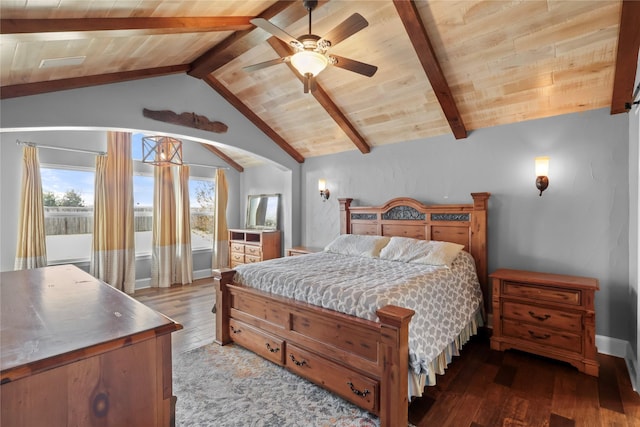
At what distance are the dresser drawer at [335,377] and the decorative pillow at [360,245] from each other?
1.66 metres

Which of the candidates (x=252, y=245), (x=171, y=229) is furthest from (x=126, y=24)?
(x=252, y=245)

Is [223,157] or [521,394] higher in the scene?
[223,157]

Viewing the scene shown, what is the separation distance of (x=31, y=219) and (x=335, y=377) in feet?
15.2

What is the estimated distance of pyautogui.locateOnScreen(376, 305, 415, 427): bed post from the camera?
6.13 ft

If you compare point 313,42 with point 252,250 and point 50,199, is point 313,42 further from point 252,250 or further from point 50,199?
point 50,199

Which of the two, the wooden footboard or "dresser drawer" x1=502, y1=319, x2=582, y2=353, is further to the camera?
"dresser drawer" x1=502, y1=319, x2=582, y2=353

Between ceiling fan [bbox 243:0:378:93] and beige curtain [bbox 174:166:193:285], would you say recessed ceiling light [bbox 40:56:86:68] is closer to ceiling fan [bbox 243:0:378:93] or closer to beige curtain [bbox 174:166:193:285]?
ceiling fan [bbox 243:0:378:93]

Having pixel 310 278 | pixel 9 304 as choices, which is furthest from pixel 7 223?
pixel 310 278

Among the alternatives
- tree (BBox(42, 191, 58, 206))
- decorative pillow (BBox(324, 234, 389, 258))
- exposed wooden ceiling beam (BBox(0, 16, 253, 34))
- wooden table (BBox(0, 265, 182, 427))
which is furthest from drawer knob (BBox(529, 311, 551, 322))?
tree (BBox(42, 191, 58, 206))

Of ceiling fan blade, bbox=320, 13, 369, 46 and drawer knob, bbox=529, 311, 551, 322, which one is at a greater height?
ceiling fan blade, bbox=320, 13, 369, 46

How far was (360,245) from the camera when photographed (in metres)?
4.03

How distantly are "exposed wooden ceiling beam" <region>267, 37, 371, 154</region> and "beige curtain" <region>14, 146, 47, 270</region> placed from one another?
374 cm

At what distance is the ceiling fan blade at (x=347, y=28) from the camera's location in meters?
2.03

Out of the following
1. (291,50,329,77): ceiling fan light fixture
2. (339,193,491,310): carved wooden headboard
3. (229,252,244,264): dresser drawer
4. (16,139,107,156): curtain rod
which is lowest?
(229,252,244,264): dresser drawer
